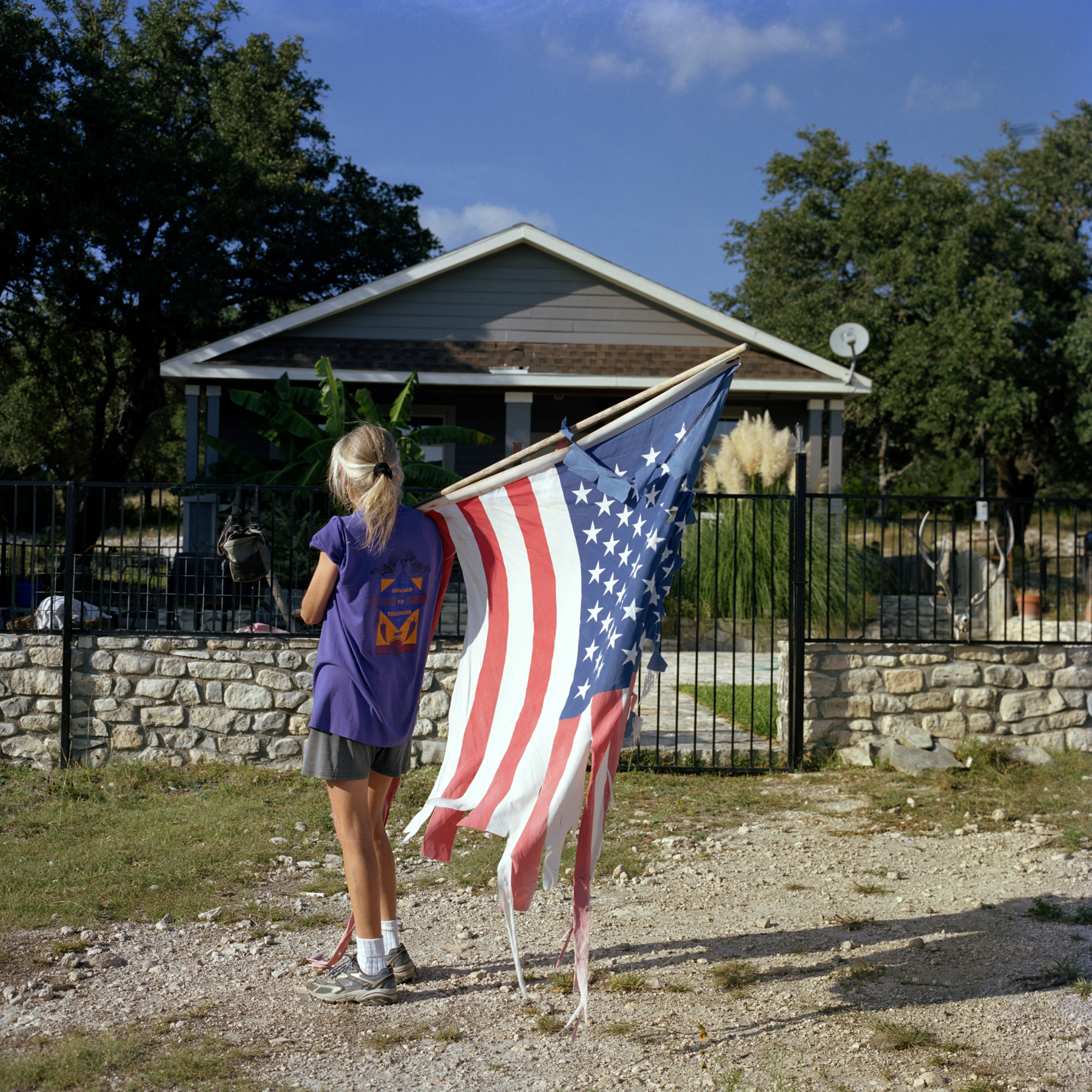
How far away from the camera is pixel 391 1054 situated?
10.7 feet

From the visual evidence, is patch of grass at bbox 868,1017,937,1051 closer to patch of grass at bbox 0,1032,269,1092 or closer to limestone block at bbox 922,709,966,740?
patch of grass at bbox 0,1032,269,1092

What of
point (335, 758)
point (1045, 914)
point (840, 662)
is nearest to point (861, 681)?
point (840, 662)

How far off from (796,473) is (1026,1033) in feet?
14.5

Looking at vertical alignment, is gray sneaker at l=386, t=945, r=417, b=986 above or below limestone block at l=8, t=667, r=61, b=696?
below

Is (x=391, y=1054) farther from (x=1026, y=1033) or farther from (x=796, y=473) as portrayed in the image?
(x=796, y=473)

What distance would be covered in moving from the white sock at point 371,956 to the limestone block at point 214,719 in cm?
391

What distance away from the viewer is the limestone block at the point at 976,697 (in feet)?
24.7

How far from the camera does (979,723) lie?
24.7 feet

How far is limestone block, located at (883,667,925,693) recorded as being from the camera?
7500mm

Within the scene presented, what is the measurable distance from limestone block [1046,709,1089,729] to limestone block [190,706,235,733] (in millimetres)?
6116

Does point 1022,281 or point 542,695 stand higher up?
point 1022,281

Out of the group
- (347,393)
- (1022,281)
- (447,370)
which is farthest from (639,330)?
(1022,281)

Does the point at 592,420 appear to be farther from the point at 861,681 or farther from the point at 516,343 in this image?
the point at 516,343

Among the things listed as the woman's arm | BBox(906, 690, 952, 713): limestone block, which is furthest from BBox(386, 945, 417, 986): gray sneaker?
BBox(906, 690, 952, 713): limestone block
